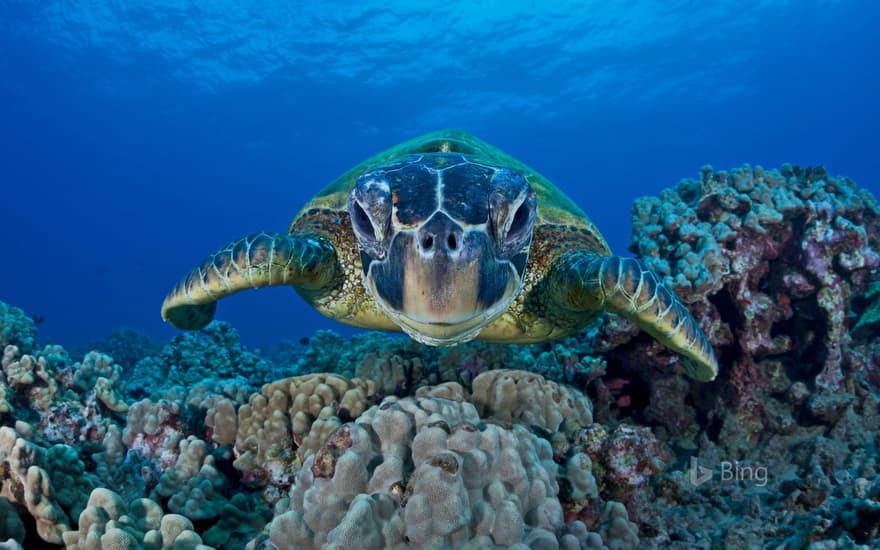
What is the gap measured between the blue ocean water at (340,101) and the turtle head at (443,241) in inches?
1143

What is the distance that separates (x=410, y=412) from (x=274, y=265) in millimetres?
1704

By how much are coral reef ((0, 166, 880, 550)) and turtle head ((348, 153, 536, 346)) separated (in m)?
0.54

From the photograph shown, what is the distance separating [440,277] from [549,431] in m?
1.51

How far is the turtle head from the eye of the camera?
1.97 meters

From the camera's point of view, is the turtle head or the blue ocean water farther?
the blue ocean water

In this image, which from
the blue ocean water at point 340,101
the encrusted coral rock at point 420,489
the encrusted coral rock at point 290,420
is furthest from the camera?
the blue ocean water at point 340,101

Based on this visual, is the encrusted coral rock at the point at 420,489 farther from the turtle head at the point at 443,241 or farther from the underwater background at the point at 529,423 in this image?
the turtle head at the point at 443,241

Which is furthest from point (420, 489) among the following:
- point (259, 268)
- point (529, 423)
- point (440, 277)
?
point (259, 268)

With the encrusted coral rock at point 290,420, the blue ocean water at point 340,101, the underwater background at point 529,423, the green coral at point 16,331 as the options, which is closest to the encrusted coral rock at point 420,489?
the underwater background at point 529,423

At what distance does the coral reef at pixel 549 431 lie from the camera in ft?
6.53

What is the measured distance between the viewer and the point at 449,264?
1.96m

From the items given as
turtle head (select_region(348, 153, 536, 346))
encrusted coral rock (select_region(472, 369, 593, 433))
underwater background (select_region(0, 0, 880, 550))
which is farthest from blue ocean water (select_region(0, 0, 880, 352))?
turtle head (select_region(348, 153, 536, 346))

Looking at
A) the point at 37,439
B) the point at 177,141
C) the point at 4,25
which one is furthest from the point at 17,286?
the point at 37,439

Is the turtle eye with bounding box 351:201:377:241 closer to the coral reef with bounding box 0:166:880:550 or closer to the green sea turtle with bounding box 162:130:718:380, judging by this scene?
the green sea turtle with bounding box 162:130:718:380
